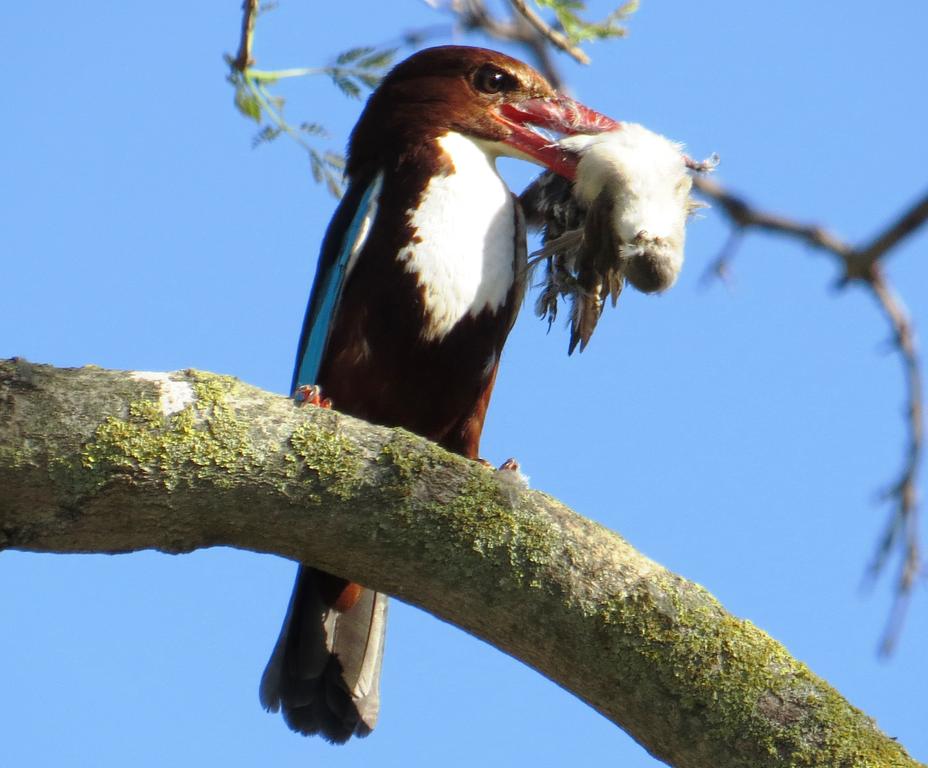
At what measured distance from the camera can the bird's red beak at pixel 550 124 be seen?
4387 millimetres

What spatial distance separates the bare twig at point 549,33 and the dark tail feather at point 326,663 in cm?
191

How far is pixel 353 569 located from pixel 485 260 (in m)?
1.73

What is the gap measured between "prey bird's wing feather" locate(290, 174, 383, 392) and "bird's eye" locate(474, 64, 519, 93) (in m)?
0.57

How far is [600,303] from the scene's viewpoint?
406cm

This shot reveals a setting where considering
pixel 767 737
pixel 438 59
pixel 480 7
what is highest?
pixel 438 59

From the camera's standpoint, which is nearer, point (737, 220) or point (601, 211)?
point (737, 220)

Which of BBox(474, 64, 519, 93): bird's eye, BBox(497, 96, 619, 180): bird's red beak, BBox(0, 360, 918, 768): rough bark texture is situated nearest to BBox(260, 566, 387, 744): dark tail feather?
BBox(0, 360, 918, 768): rough bark texture

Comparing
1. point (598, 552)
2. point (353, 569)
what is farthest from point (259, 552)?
point (598, 552)

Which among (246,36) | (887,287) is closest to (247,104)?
(246,36)

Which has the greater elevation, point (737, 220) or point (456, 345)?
point (456, 345)

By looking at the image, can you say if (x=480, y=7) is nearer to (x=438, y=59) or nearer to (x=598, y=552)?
(x=598, y=552)

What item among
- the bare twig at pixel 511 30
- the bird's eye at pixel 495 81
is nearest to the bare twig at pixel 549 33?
the bare twig at pixel 511 30

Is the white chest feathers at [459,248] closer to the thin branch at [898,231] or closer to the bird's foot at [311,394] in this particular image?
the bird's foot at [311,394]

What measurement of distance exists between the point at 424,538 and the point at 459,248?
5.57 ft
